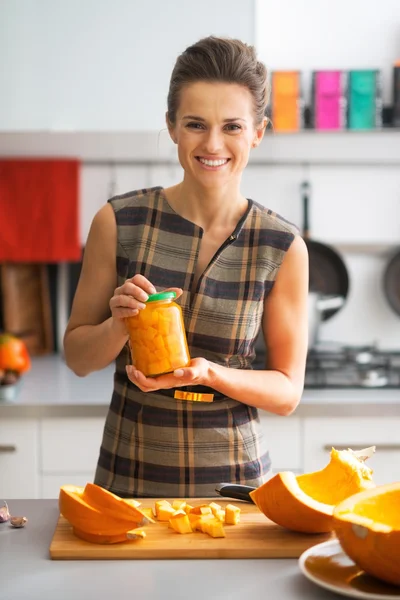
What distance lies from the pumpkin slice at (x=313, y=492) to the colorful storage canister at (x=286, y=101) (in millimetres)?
1806

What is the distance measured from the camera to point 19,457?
2426 mm

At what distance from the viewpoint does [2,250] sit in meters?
3.04

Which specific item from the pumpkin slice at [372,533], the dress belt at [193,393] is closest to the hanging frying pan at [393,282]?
the dress belt at [193,393]

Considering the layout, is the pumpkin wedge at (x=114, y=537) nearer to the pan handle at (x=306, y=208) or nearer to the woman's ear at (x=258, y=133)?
the woman's ear at (x=258, y=133)

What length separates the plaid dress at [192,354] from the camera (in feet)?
4.98

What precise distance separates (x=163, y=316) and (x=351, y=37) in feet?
7.11

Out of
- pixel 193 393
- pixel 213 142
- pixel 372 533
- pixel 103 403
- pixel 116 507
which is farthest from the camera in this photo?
pixel 103 403

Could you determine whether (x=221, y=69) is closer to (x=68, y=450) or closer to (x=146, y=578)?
(x=146, y=578)

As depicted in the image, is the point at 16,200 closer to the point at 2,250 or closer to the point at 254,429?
the point at 2,250

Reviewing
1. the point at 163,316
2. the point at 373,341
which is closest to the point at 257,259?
the point at 163,316

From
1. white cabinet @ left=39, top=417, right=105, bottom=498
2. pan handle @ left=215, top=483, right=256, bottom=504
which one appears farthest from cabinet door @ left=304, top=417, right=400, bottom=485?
pan handle @ left=215, top=483, right=256, bottom=504

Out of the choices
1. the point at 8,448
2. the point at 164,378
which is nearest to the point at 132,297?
the point at 164,378

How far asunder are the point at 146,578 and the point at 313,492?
0.28 m

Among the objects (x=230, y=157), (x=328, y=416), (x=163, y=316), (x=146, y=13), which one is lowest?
(x=328, y=416)
